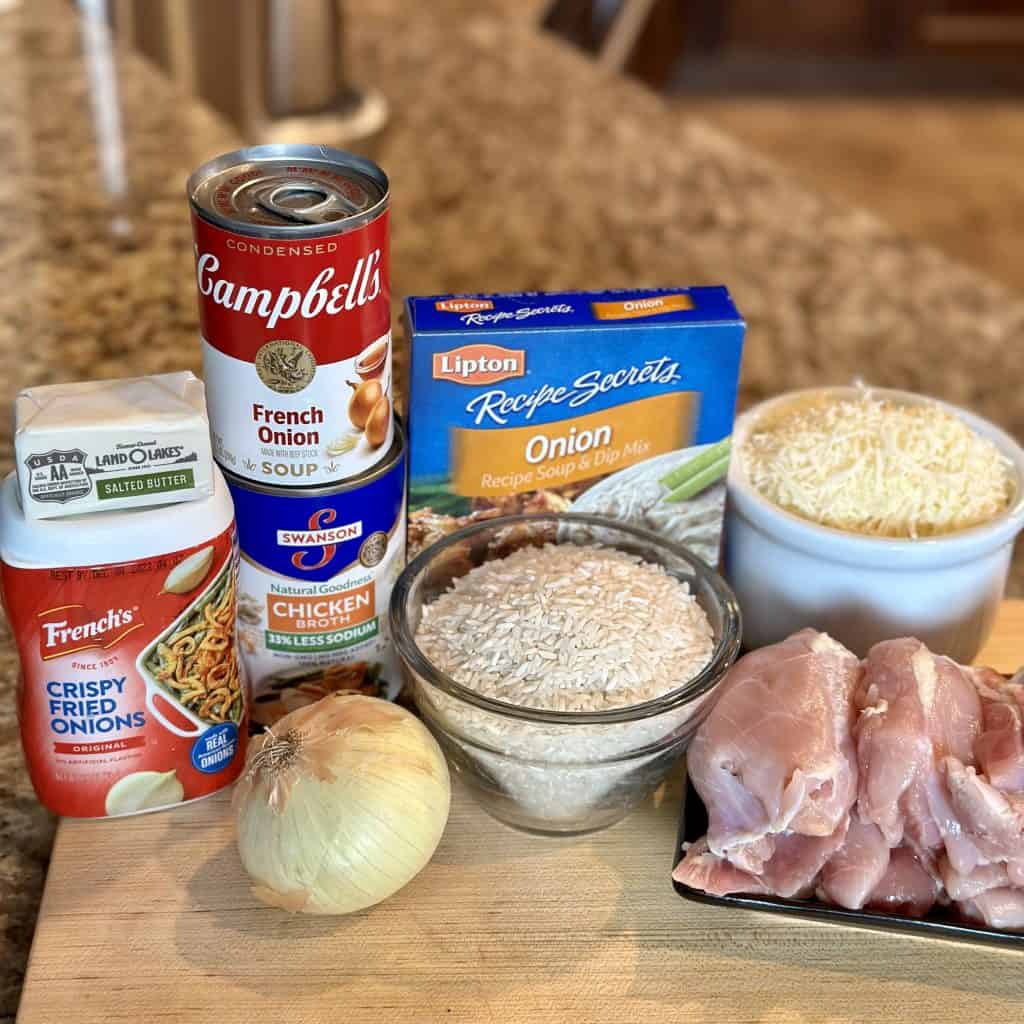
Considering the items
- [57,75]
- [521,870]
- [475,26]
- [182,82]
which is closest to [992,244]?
[475,26]

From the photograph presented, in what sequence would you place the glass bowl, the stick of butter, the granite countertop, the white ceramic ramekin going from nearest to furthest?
the stick of butter < the glass bowl < the white ceramic ramekin < the granite countertop

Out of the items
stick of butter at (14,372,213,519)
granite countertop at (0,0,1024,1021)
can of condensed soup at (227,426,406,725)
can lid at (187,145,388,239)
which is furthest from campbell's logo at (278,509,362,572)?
granite countertop at (0,0,1024,1021)

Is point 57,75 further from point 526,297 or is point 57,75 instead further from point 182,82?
point 526,297

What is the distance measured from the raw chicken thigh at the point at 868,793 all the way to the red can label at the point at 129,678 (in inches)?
14.2

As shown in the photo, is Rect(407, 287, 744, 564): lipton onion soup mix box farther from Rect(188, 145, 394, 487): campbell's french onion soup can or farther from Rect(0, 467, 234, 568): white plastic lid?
Rect(0, 467, 234, 568): white plastic lid

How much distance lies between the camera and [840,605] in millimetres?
1138

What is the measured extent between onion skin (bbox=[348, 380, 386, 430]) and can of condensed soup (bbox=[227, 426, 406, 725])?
0.05 meters

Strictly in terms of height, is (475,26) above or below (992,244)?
above

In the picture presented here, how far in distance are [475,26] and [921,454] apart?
1.38 meters

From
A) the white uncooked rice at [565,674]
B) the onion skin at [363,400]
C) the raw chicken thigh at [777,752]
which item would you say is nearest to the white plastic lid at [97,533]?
the onion skin at [363,400]

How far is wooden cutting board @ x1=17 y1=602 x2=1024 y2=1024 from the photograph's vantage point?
0.90 metres

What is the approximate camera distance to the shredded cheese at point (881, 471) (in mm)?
1130

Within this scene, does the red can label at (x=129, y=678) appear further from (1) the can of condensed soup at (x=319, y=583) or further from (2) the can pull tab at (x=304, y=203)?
(2) the can pull tab at (x=304, y=203)

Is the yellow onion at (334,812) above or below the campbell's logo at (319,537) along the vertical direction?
below
